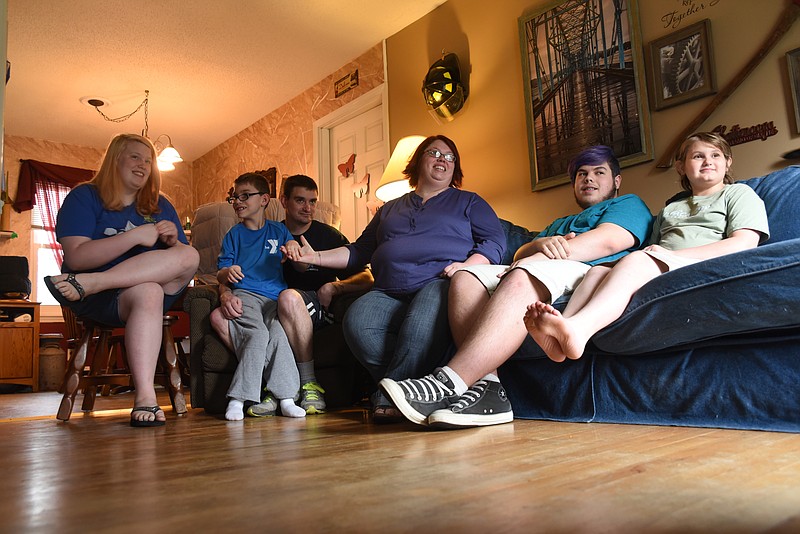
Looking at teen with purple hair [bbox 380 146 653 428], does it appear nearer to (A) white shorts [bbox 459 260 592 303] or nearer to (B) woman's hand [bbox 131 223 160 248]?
(A) white shorts [bbox 459 260 592 303]

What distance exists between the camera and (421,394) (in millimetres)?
1474

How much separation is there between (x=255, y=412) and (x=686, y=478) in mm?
1628

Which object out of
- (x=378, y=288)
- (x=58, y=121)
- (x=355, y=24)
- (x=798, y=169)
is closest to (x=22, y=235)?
(x=58, y=121)

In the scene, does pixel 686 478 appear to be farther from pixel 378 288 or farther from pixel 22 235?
pixel 22 235

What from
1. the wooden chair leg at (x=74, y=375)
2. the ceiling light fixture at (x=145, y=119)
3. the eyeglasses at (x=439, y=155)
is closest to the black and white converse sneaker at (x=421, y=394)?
the eyeglasses at (x=439, y=155)

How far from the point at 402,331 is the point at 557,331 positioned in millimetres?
602

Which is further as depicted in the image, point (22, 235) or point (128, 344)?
point (22, 235)

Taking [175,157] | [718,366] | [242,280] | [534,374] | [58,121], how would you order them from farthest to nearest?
[58,121] < [175,157] < [242,280] < [534,374] < [718,366]

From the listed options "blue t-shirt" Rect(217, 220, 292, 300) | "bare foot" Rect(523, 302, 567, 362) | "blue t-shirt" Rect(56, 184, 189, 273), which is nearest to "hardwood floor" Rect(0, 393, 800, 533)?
"bare foot" Rect(523, 302, 567, 362)

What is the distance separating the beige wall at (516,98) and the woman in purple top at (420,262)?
116 cm

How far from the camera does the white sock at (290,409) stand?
2.12m

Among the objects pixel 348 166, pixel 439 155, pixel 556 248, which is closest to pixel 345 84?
pixel 348 166

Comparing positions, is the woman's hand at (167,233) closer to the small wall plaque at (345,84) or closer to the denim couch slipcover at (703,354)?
the denim couch slipcover at (703,354)

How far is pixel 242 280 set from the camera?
2445mm
